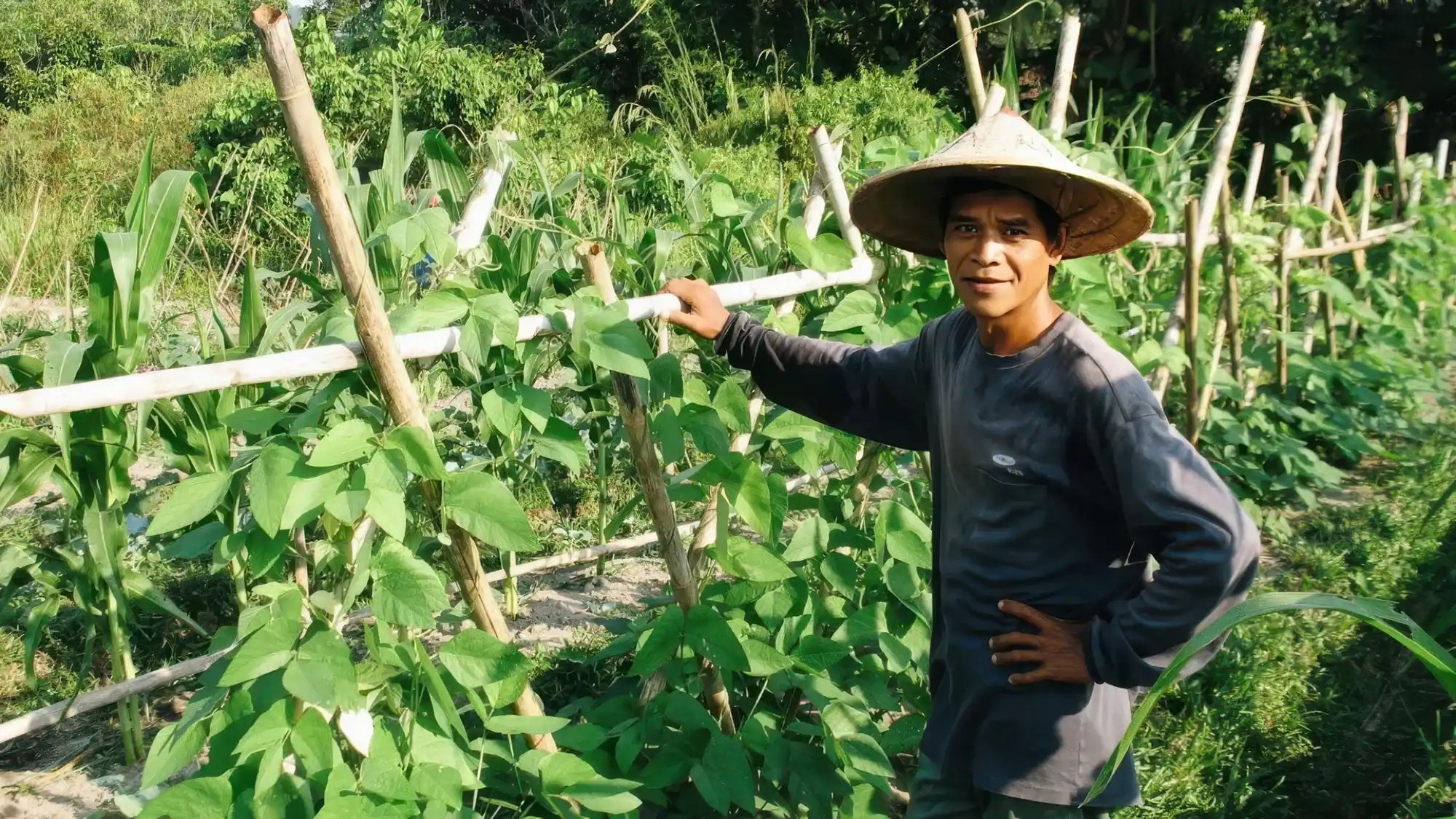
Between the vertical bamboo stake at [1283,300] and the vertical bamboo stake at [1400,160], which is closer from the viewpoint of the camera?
the vertical bamboo stake at [1283,300]

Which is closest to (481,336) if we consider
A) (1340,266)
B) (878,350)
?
(878,350)

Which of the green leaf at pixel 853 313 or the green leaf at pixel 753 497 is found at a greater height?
the green leaf at pixel 853 313

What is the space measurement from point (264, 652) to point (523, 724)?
44 centimetres

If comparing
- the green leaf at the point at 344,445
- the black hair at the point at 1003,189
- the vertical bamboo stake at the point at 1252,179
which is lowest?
the vertical bamboo stake at the point at 1252,179

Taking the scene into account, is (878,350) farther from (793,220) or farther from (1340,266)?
(1340,266)

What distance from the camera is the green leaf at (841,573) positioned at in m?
2.29

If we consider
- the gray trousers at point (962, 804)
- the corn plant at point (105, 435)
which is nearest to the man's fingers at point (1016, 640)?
the gray trousers at point (962, 804)

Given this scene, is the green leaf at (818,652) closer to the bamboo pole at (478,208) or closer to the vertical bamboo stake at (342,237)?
the vertical bamboo stake at (342,237)

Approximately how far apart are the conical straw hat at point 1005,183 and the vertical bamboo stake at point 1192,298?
1413mm

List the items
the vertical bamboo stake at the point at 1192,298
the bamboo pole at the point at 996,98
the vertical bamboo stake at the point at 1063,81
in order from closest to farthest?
the bamboo pole at the point at 996,98, the vertical bamboo stake at the point at 1063,81, the vertical bamboo stake at the point at 1192,298

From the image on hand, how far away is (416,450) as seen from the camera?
1.61 metres

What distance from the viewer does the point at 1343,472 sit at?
5109mm

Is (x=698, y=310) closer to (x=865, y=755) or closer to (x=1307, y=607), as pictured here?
(x=865, y=755)

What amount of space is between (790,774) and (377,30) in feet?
35.1
